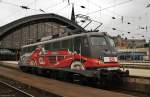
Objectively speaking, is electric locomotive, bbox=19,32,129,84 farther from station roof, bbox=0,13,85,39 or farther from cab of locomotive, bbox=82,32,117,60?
station roof, bbox=0,13,85,39


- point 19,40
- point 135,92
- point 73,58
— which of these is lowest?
point 135,92

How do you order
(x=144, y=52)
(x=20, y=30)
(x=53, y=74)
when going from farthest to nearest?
(x=144, y=52), (x=20, y=30), (x=53, y=74)

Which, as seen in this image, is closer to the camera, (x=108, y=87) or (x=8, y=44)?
(x=108, y=87)

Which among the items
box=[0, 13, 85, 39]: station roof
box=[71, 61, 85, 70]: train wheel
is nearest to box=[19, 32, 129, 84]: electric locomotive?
box=[71, 61, 85, 70]: train wheel

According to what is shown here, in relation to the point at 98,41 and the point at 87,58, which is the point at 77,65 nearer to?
the point at 87,58

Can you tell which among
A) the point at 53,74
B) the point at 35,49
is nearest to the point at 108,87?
the point at 53,74

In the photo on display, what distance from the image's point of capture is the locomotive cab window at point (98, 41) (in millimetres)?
24091

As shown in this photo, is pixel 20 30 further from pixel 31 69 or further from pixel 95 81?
pixel 95 81

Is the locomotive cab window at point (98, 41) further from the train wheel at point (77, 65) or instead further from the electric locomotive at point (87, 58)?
the train wheel at point (77, 65)

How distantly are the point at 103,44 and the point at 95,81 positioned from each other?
8.50 feet

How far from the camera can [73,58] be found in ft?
82.7

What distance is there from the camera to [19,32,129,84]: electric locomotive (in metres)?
23.1

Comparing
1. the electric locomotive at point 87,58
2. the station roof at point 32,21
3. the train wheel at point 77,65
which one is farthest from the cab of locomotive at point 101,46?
the station roof at point 32,21

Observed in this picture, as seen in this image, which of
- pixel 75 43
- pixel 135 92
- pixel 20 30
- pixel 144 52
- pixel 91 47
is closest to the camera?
pixel 135 92
